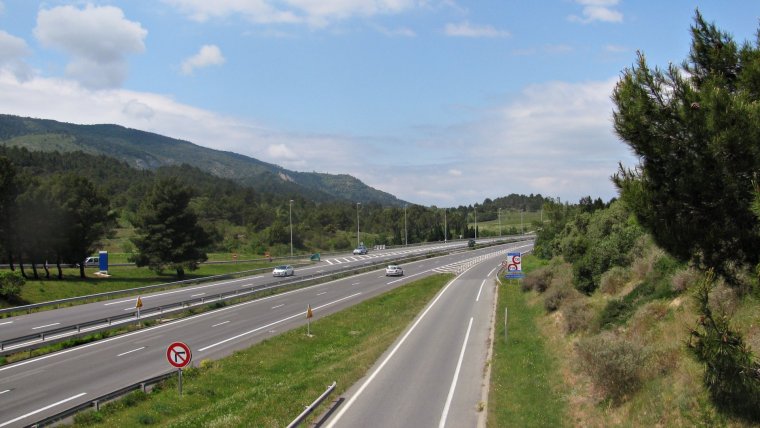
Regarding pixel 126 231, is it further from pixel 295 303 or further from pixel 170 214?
pixel 295 303

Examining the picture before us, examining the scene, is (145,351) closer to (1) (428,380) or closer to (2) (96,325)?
(2) (96,325)

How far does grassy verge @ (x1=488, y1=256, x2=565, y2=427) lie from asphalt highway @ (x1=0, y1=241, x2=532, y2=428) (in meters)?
1.44

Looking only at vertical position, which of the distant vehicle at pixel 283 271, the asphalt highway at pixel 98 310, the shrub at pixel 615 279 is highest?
the shrub at pixel 615 279

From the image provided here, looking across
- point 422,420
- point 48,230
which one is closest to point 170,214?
point 48,230

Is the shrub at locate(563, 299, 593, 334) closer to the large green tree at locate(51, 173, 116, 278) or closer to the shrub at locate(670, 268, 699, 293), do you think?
the shrub at locate(670, 268, 699, 293)

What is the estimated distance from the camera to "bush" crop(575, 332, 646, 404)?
12.9 meters

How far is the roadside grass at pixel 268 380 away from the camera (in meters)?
15.2

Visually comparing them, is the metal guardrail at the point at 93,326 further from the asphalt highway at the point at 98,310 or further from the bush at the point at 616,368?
the bush at the point at 616,368

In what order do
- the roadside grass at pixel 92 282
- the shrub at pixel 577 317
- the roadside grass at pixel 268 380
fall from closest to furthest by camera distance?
the roadside grass at pixel 268 380
the shrub at pixel 577 317
the roadside grass at pixel 92 282

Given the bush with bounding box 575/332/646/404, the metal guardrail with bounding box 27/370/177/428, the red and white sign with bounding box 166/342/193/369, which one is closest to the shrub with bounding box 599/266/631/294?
the bush with bounding box 575/332/646/404

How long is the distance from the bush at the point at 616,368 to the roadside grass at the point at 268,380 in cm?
694

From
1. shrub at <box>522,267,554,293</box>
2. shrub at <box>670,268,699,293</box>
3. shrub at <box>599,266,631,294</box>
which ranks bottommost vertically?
shrub at <box>522,267,554,293</box>

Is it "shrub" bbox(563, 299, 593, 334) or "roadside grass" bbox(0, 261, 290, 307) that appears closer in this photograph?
"shrub" bbox(563, 299, 593, 334)

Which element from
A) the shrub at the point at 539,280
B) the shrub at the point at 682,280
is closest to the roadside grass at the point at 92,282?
the shrub at the point at 539,280
